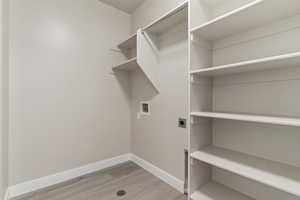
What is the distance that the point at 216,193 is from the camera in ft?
4.39

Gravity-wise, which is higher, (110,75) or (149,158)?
(110,75)

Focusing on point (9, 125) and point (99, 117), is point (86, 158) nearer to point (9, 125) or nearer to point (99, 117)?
point (99, 117)

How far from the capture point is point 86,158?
2244 mm

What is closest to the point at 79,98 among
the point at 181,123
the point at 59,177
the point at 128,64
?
the point at 128,64

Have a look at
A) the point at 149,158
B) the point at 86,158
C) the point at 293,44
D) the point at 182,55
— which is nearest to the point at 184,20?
the point at 182,55

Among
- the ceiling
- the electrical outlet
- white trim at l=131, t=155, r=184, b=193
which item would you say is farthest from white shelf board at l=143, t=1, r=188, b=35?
white trim at l=131, t=155, r=184, b=193

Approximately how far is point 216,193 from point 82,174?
1.92 meters

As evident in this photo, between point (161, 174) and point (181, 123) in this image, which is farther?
point (161, 174)

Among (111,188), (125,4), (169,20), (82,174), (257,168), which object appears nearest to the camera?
(257,168)

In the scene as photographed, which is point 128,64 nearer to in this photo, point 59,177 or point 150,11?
point 150,11

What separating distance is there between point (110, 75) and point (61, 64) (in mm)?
750

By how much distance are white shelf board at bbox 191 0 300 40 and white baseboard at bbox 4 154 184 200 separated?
70.0 inches

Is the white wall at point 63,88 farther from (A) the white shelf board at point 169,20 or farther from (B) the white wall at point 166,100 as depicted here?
(A) the white shelf board at point 169,20

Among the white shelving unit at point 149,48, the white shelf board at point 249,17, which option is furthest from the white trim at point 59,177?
the white shelf board at point 249,17
